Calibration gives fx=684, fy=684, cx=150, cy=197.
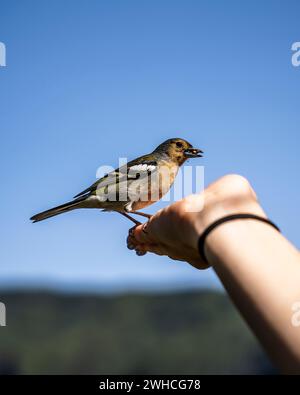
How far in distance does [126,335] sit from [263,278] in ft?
216

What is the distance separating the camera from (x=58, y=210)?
23.3ft

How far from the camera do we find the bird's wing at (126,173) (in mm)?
7676

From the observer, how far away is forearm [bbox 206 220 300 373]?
1.76 m

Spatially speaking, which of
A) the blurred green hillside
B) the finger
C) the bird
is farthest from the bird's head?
the blurred green hillside

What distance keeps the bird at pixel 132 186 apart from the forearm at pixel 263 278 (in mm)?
4660

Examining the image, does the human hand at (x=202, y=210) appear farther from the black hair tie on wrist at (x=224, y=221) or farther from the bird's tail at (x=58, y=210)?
the bird's tail at (x=58, y=210)

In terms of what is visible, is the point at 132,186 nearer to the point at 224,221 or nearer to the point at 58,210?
the point at 58,210

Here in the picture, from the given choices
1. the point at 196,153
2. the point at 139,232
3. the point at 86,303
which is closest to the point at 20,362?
the point at 86,303

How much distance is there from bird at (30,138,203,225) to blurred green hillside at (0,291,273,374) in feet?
160

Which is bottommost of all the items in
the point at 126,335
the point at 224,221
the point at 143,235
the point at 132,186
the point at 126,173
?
the point at 224,221

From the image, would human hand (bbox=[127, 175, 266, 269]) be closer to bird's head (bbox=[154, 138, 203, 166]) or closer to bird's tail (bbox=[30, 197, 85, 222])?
bird's tail (bbox=[30, 197, 85, 222])

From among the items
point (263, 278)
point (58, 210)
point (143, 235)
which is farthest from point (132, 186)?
point (263, 278)

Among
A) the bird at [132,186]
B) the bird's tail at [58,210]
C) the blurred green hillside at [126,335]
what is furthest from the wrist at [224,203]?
the blurred green hillside at [126,335]
